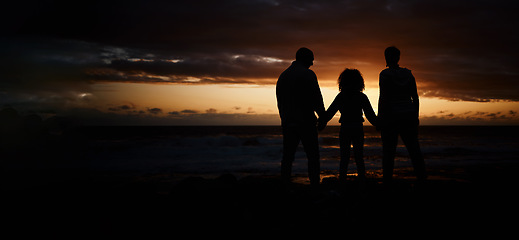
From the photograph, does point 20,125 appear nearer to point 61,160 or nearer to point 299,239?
point 61,160

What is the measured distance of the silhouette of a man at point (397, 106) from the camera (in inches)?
192

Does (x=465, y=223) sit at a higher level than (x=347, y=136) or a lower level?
lower

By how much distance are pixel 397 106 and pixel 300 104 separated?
→ 1.49 meters

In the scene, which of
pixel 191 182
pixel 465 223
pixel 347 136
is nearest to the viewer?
pixel 465 223

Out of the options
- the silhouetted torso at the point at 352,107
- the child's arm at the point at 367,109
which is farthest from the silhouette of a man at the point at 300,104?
the child's arm at the point at 367,109

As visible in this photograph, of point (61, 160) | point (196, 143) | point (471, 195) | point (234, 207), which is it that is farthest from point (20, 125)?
point (471, 195)

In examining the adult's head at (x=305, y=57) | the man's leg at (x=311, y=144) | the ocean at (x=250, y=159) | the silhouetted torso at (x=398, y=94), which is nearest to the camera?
the silhouetted torso at (x=398, y=94)

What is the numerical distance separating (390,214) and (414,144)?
5.87 ft

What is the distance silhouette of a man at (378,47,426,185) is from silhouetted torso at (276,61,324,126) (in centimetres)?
105

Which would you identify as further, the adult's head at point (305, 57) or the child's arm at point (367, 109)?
the child's arm at point (367, 109)

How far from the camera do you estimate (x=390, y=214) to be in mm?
3641

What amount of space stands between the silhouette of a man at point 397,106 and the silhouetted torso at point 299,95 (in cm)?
105

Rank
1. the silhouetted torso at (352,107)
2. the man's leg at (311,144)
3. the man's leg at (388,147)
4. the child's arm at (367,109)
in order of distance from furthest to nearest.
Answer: the child's arm at (367,109) → the silhouetted torso at (352,107) → the man's leg at (311,144) → the man's leg at (388,147)

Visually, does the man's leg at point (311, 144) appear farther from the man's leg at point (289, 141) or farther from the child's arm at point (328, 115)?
the child's arm at point (328, 115)
